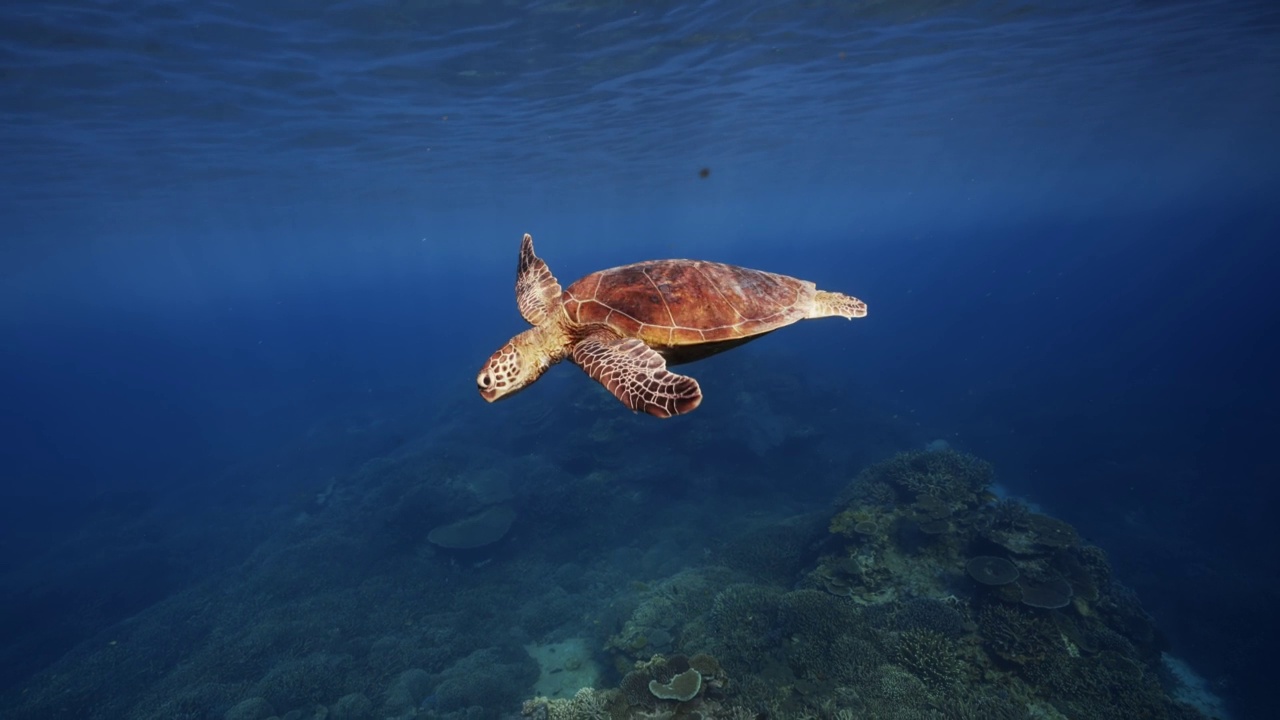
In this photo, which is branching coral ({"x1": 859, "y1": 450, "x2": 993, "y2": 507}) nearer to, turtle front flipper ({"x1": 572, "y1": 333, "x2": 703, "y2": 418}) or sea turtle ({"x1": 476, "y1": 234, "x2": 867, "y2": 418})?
sea turtle ({"x1": 476, "y1": 234, "x2": 867, "y2": 418})

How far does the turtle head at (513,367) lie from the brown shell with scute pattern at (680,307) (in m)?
0.48

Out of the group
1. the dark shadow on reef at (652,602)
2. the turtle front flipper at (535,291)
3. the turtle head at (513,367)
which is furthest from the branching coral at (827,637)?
the turtle front flipper at (535,291)

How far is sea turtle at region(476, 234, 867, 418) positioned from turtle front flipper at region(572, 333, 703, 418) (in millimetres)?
18

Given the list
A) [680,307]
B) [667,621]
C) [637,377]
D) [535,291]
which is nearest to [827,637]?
[667,621]

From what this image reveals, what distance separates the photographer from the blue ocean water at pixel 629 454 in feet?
34.2

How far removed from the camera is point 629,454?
19938mm

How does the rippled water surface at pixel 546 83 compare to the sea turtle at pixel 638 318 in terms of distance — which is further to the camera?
the rippled water surface at pixel 546 83

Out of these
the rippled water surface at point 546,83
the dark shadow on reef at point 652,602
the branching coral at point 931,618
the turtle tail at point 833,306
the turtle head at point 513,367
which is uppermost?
the rippled water surface at point 546,83

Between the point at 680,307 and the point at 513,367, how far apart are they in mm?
1692

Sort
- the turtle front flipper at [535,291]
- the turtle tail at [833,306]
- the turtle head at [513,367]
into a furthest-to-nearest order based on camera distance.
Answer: the turtle tail at [833,306] < the turtle front flipper at [535,291] < the turtle head at [513,367]

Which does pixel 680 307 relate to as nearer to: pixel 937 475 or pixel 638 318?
pixel 638 318

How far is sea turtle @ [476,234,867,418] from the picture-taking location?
475cm

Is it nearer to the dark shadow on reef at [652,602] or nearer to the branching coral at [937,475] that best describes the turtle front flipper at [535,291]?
the dark shadow on reef at [652,602]

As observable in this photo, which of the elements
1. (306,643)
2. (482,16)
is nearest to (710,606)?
(306,643)
